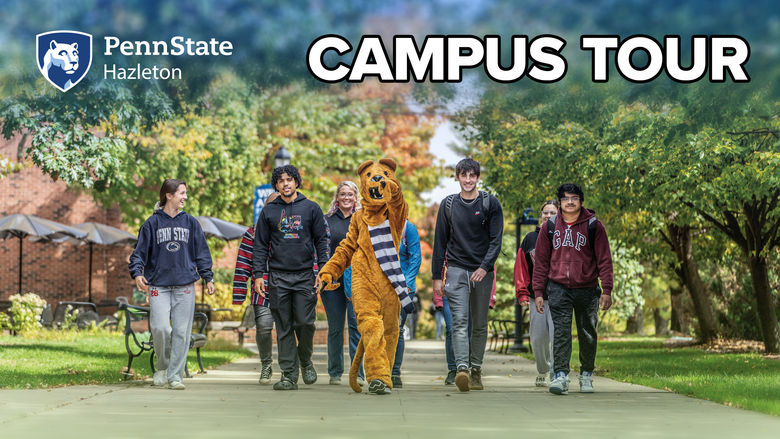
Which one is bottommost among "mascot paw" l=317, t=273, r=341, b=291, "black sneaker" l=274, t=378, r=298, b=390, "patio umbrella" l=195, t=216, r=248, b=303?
"black sneaker" l=274, t=378, r=298, b=390

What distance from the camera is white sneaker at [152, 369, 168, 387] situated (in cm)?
975

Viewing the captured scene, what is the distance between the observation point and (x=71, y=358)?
46.4ft

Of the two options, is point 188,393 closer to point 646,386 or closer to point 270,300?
point 270,300

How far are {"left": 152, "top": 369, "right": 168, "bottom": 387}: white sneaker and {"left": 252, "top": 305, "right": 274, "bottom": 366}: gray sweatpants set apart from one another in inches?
39.4

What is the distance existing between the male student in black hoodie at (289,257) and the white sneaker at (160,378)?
1166mm

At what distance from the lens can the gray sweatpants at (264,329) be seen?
10.2 m

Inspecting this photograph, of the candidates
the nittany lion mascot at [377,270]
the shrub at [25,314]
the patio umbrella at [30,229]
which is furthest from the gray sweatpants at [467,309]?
the patio umbrella at [30,229]

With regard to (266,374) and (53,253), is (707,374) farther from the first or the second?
(53,253)

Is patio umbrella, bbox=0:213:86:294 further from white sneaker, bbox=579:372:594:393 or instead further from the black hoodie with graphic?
white sneaker, bbox=579:372:594:393

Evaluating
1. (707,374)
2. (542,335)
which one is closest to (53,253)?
(707,374)

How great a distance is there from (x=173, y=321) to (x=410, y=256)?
236 centimetres

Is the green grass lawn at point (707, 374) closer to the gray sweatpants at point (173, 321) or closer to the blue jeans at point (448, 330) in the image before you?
the blue jeans at point (448, 330)

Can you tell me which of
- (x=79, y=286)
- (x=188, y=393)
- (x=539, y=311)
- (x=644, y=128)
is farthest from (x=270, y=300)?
(x=79, y=286)

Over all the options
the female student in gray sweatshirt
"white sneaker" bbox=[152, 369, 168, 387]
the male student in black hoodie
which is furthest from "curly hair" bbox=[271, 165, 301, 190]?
"white sneaker" bbox=[152, 369, 168, 387]
